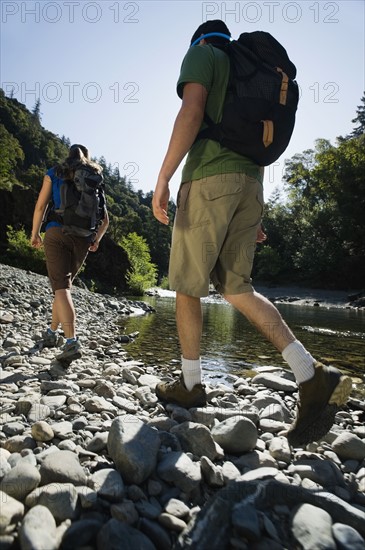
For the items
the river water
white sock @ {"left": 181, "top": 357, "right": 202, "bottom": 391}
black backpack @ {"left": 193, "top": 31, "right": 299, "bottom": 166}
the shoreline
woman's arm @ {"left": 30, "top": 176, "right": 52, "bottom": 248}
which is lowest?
the shoreline

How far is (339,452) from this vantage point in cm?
194

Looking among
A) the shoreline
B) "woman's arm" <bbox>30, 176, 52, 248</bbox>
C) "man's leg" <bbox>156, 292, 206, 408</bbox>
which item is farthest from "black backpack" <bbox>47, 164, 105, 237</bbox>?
the shoreline

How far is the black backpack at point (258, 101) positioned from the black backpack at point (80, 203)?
1.65 meters

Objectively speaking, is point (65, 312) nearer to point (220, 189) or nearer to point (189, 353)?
point (189, 353)

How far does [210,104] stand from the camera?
2145mm

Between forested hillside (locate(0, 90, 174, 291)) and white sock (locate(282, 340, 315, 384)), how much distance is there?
16.9 meters

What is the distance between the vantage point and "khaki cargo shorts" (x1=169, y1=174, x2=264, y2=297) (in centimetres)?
214

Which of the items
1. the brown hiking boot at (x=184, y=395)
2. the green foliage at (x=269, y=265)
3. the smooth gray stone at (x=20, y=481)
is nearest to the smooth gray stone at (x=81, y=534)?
the smooth gray stone at (x=20, y=481)

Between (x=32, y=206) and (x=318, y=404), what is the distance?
24.8 metres

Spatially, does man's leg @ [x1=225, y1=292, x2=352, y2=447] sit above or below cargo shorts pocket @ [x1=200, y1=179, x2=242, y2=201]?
below

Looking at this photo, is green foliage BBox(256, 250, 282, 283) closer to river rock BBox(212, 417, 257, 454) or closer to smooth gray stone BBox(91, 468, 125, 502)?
river rock BBox(212, 417, 257, 454)

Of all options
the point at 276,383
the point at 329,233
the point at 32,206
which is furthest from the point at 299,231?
the point at 276,383

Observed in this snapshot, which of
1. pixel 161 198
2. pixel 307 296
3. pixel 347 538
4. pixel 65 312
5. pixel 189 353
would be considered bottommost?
pixel 307 296

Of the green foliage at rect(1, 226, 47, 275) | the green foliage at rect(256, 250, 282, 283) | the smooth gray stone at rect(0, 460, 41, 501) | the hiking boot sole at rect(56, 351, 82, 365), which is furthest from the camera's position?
the green foliage at rect(256, 250, 282, 283)
